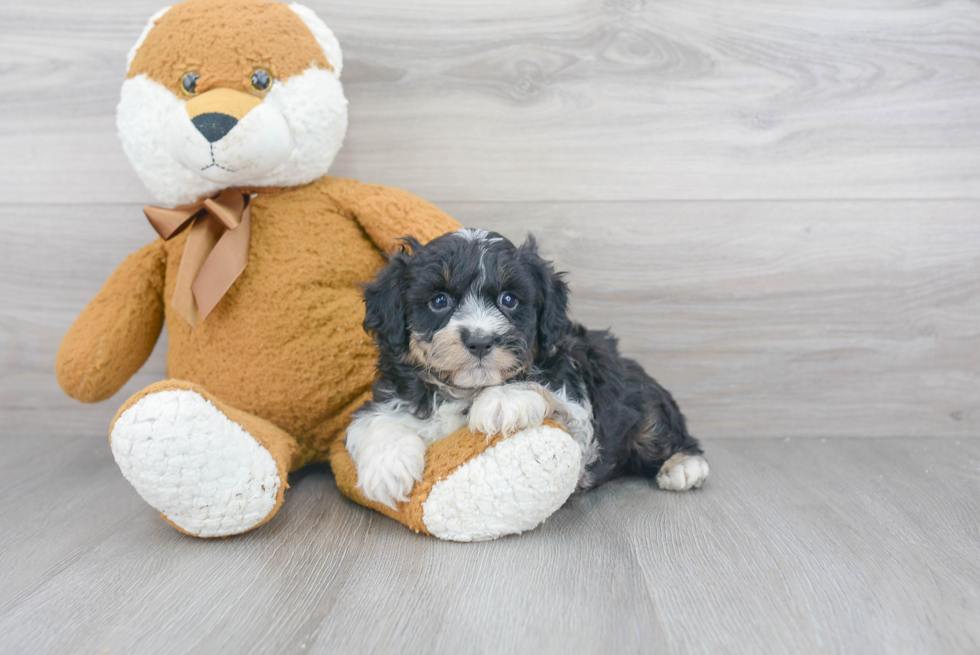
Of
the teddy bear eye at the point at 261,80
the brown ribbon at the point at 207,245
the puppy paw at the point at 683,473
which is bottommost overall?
the puppy paw at the point at 683,473

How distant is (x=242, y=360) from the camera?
185 centimetres

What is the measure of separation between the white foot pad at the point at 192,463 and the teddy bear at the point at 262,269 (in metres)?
0.01

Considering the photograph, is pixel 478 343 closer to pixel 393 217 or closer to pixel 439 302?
pixel 439 302

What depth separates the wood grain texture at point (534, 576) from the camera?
1.17 m

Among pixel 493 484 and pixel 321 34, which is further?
pixel 321 34

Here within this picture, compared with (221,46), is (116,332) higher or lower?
lower

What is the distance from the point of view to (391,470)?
1.51 meters

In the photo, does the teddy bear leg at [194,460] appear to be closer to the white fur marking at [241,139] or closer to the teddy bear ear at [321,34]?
the white fur marking at [241,139]

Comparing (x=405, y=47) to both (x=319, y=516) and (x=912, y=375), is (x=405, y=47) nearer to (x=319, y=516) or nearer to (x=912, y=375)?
(x=319, y=516)

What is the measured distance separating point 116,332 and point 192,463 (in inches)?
27.5

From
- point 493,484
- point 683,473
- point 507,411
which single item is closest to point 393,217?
point 507,411

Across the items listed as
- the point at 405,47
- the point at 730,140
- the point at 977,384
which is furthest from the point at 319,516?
the point at 977,384

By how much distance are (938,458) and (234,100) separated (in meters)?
2.40

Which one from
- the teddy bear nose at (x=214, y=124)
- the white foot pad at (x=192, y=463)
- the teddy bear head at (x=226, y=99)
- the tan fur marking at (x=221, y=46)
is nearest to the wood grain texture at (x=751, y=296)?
the teddy bear head at (x=226, y=99)
